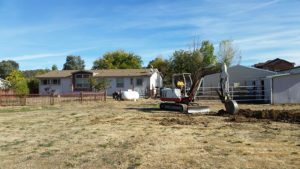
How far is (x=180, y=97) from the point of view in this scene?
15.9 metres

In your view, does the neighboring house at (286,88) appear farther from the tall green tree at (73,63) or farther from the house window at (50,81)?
the tall green tree at (73,63)

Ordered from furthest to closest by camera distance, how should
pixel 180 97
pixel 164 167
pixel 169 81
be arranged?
pixel 169 81
pixel 180 97
pixel 164 167

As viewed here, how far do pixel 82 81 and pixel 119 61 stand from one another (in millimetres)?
24885

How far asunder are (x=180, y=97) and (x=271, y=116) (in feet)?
18.1

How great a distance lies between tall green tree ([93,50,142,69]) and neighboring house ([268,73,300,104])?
41.5 m

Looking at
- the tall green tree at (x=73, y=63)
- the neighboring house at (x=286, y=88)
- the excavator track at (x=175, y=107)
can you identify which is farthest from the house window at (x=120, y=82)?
the tall green tree at (x=73, y=63)

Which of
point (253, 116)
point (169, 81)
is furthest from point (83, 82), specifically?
point (253, 116)

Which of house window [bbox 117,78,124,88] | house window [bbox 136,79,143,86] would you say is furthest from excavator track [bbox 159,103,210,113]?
house window [bbox 117,78,124,88]

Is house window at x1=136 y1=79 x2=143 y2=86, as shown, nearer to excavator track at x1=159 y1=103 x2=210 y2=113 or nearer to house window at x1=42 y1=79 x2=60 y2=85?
house window at x1=42 y1=79 x2=60 y2=85

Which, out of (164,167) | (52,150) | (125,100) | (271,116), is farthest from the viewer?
(125,100)

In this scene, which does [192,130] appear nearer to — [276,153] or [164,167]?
[276,153]

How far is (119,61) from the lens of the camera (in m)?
61.6

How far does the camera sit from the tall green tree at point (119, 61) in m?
60.5

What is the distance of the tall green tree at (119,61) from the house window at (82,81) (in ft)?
72.5
